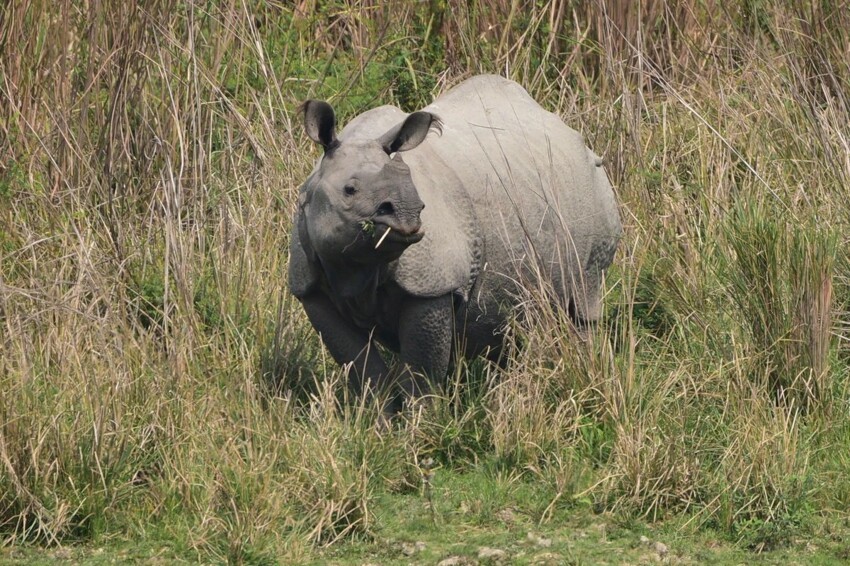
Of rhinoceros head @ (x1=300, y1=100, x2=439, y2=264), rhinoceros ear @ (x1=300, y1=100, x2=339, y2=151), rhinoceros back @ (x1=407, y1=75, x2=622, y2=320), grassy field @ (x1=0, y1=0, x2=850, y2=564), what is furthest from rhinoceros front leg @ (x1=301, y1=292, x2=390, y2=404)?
rhinoceros ear @ (x1=300, y1=100, x2=339, y2=151)

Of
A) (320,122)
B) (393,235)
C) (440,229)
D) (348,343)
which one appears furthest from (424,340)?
(320,122)

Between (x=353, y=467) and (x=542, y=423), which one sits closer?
(x=353, y=467)

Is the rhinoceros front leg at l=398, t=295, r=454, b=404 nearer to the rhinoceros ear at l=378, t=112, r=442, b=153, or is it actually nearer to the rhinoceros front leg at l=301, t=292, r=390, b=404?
the rhinoceros front leg at l=301, t=292, r=390, b=404

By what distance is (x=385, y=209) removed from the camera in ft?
16.6

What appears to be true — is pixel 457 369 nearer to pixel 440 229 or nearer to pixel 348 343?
pixel 348 343

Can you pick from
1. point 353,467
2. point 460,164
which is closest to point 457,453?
point 353,467

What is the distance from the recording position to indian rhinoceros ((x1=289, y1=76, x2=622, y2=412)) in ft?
16.9

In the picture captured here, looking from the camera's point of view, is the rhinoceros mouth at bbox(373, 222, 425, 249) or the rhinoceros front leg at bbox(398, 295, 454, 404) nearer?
the rhinoceros mouth at bbox(373, 222, 425, 249)

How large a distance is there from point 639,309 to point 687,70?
227 cm

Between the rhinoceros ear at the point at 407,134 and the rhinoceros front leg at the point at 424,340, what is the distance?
1.78ft

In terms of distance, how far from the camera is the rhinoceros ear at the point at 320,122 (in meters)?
5.25

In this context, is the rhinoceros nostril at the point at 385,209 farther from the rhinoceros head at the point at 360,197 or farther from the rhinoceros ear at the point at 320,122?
the rhinoceros ear at the point at 320,122

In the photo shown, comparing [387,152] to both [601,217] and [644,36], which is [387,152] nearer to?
[601,217]

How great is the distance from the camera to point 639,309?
7.01 meters
